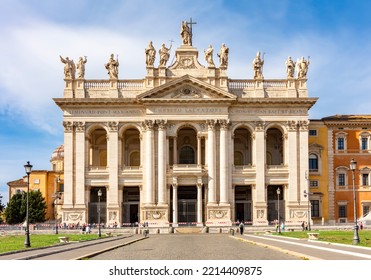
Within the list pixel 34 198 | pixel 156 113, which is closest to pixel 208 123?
pixel 156 113

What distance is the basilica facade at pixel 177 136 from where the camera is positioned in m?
68.9

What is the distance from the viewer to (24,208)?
3462 inches

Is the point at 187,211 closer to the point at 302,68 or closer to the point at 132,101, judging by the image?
the point at 132,101

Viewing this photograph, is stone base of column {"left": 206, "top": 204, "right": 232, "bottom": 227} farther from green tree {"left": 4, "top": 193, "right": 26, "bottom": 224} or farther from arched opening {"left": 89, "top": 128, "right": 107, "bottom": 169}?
green tree {"left": 4, "top": 193, "right": 26, "bottom": 224}

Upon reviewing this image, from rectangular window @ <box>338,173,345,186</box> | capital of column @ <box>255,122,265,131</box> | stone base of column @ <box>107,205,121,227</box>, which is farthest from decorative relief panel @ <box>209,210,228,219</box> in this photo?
rectangular window @ <box>338,173,345,186</box>

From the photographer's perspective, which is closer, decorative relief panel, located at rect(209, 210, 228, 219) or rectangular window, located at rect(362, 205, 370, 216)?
decorative relief panel, located at rect(209, 210, 228, 219)

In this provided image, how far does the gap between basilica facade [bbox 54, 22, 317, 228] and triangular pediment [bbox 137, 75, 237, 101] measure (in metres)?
0.11

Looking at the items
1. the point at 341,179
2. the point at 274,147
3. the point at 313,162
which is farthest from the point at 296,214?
the point at 274,147

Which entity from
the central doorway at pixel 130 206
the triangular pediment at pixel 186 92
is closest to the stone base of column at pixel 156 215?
the central doorway at pixel 130 206

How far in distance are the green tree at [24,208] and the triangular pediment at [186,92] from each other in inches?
1090

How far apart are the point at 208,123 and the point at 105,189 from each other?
14653 mm

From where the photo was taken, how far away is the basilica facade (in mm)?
68875
